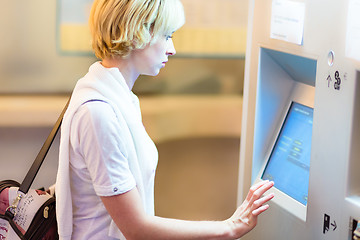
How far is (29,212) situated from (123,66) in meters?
0.44

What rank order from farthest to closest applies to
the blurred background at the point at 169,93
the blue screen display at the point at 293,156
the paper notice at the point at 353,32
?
the blurred background at the point at 169,93
the blue screen display at the point at 293,156
the paper notice at the point at 353,32

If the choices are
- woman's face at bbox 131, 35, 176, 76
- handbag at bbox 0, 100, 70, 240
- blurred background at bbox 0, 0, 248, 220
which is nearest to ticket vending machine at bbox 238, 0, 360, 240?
woman's face at bbox 131, 35, 176, 76

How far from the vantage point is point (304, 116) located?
1.79 m

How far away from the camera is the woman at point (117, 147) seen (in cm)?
142

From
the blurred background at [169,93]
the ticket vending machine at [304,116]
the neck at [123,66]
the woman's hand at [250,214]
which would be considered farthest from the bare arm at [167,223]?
the blurred background at [169,93]

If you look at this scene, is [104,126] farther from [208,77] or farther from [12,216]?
[208,77]

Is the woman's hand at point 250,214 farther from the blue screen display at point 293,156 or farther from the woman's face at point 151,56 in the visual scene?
the woman's face at point 151,56

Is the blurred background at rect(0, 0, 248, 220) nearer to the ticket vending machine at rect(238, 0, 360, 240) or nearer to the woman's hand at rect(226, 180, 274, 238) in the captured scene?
the ticket vending machine at rect(238, 0, 360, 240)

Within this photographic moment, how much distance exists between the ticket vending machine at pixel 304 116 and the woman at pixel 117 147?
0.55 feet

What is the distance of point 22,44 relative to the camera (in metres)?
2.50

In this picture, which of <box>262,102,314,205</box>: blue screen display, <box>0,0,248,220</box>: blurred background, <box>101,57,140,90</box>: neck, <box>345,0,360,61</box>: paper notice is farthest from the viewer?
<box>0,0,248,220</box>: blurred background

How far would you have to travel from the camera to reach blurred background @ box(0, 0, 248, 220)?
8.23 ft

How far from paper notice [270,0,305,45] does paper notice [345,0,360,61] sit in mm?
203

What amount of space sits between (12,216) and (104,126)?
1.35 ft
